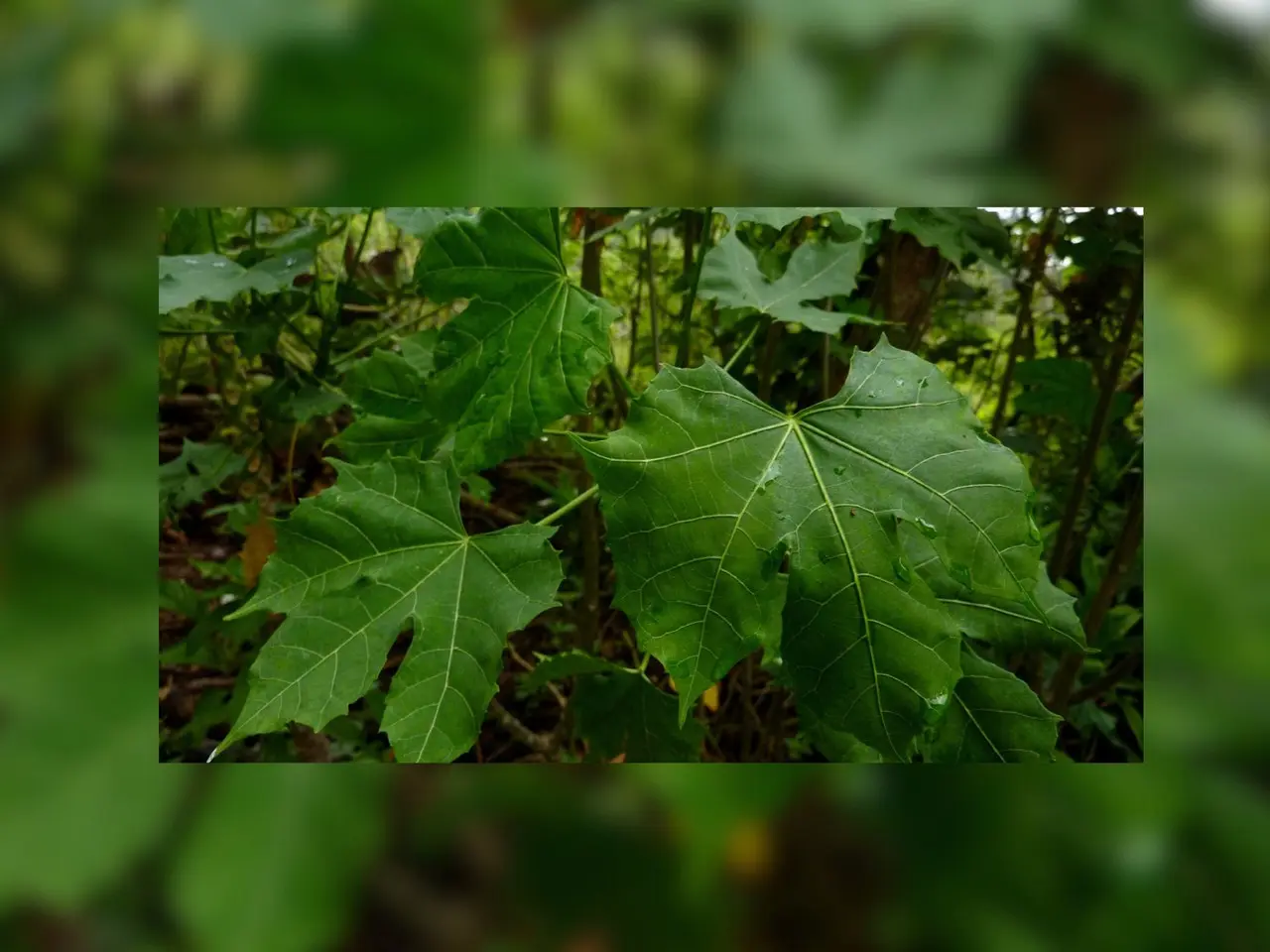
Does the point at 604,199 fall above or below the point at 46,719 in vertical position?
above

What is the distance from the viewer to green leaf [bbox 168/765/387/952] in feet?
1.01

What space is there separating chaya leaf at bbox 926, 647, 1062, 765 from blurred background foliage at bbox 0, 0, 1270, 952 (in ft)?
0.04

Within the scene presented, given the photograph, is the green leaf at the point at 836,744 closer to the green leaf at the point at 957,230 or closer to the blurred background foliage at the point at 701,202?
the blurred background foliage at the point at 701,202

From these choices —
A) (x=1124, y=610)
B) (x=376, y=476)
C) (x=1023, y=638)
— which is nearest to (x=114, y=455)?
(x=376, y=476)

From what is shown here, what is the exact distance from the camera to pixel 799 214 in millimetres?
362

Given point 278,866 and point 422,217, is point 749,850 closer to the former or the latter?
point 278,866

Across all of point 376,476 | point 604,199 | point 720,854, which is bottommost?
point 720,854

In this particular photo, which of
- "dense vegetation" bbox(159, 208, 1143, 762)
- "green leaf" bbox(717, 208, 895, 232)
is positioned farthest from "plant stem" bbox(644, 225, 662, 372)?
"green leaf" bbox(717, 208, 895, 232)

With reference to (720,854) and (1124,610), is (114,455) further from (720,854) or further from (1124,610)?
(1124,610)

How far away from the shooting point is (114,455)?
354 millimetres

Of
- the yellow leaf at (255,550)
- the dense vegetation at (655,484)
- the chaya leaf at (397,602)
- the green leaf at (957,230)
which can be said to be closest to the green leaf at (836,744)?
the dense vegetation at (655,484)

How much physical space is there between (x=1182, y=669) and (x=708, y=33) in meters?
0.30

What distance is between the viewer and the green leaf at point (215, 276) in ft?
1.26

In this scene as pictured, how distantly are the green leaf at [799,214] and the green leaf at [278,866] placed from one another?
0.92ft
